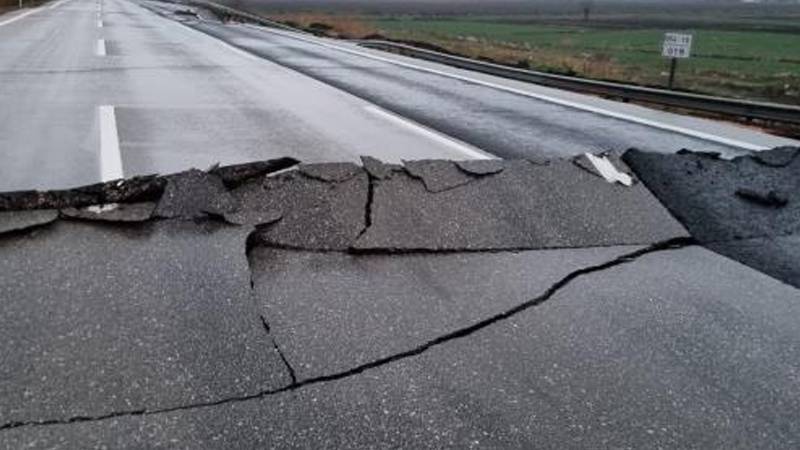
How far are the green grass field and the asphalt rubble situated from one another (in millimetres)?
14855

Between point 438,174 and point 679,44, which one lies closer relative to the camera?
point 438,174

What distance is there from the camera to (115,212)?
16.8 ft

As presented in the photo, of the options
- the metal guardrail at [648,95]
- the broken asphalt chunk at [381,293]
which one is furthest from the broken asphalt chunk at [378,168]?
the metal guardrail at [648,95]

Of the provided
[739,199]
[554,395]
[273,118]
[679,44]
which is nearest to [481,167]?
[739,199]

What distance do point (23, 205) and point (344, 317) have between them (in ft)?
8.71

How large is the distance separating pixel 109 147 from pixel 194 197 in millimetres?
2584

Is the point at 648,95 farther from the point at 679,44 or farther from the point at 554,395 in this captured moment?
the point at 554,395

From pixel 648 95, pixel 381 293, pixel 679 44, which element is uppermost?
pixel 679 44

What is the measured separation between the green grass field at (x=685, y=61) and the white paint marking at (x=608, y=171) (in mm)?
13542

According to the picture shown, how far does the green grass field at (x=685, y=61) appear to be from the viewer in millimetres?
25000

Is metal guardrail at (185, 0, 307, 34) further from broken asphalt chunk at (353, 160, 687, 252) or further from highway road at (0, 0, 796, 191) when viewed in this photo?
broken asphalt chunk at (353, 160, 687, 252)

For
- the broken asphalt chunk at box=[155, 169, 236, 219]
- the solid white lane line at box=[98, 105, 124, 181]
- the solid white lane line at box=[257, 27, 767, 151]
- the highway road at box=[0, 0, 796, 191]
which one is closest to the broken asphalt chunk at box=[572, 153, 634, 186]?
the highway road at box=[0, 0, 796, 191]

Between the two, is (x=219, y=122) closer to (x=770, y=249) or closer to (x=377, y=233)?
(x=377, y=233)

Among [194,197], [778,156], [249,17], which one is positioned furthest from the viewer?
[249,17]
